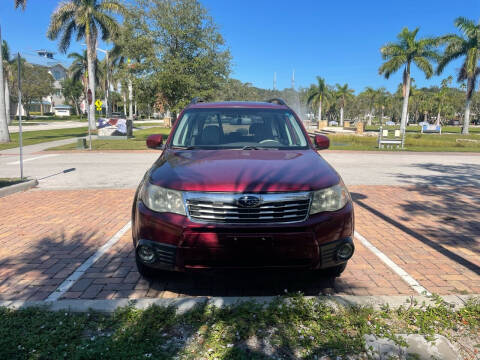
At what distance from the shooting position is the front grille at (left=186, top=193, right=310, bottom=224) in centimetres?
303

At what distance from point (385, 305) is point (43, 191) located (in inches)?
304

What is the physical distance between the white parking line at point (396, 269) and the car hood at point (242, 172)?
1326mm

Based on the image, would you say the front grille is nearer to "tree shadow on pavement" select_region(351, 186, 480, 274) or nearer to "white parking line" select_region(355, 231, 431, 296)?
"white parking line" select_region(355, 231, 431, 296)

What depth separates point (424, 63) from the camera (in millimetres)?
35812

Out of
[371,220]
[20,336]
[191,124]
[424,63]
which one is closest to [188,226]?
[20,336]

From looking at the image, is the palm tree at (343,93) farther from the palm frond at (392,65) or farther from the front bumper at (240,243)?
the front bumper at (240,243)

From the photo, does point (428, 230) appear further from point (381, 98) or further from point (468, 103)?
point (381, 98)

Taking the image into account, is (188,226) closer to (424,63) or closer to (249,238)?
(249,238)

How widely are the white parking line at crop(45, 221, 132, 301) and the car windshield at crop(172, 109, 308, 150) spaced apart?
5.14ft

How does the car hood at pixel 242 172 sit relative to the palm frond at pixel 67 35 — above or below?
below

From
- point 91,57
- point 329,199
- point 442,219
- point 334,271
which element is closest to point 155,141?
point 329,199

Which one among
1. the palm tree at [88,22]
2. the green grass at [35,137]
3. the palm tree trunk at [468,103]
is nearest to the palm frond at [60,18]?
the palm tree at [88,22]

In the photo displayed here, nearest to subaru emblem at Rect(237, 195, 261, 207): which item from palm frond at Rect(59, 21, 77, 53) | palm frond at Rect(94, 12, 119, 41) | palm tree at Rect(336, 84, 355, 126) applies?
palm frond at Rect(94, 12, 119, 41)

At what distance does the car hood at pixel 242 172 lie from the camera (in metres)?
3.10
